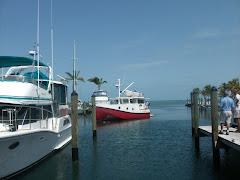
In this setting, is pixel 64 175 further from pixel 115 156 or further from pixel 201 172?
pixel 201 172

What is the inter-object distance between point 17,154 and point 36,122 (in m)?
2.77

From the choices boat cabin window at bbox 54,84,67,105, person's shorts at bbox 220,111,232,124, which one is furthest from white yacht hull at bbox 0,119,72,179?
person's shorts at bbox 220,111,232,124

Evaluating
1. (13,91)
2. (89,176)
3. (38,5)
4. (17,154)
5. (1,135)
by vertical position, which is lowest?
(89,176)

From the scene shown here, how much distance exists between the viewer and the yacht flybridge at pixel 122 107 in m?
32.4

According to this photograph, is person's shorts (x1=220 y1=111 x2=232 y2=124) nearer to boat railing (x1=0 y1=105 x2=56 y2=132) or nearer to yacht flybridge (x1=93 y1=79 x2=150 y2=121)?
boat railing (x1=0 y1=105 x2=56 y2=132)

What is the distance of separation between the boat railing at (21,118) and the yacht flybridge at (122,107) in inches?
751

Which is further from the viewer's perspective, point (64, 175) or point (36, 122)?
point (36, 122)

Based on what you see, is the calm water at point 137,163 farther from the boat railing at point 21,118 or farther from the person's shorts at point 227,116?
the person's shorts at point 227,116

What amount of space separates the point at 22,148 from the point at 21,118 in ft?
6.47

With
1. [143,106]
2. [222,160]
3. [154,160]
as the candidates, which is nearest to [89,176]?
[154,160]

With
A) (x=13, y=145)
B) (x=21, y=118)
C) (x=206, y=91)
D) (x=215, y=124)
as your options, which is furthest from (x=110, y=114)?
(x=206, y=91)

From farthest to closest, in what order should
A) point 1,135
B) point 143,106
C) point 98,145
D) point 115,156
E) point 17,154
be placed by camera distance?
point 143,106, point 98,145, point 115,156, point 17,154, point 1,135

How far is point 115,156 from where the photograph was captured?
13109 millimetres

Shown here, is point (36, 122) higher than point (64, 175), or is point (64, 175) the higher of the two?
point (36, 122)
